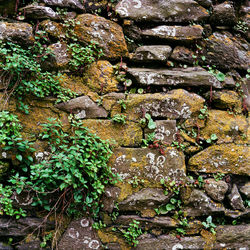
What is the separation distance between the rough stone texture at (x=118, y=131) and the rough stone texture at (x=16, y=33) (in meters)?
1.19

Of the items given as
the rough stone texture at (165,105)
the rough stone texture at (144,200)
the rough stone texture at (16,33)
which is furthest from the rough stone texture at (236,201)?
the rough stone texture at (16,33)

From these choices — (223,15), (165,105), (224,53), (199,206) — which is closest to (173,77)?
(165,105)

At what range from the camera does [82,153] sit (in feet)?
7.29

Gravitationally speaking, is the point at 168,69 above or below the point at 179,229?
above

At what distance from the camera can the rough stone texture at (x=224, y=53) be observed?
118 inches

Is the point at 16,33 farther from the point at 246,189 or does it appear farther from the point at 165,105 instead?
the point at 246,189

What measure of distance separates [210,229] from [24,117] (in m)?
2.51

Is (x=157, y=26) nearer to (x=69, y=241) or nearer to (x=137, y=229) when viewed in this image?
(x=137, y=229)

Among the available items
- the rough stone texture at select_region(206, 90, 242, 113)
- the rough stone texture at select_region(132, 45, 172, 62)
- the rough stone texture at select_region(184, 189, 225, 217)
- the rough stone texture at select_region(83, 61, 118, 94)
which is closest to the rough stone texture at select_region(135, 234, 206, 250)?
the rough stone texture at select_region(184, 189, 225, 217)

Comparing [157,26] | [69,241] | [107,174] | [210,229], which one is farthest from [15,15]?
[210,229]

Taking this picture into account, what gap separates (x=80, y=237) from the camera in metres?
2.18

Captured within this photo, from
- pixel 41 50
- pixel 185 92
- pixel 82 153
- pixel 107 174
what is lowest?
pixel 107 174

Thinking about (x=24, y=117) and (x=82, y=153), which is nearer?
(x=82, y=153)

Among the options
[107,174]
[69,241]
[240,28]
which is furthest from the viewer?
[240,28]
